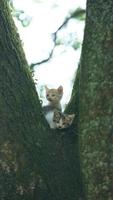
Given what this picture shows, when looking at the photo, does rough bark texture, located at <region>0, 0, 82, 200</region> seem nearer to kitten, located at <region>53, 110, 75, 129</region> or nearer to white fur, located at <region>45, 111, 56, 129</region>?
kitten, located at <region>53, 110, 75, 129</region>

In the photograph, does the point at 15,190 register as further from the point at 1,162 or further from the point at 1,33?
the point at 1,33

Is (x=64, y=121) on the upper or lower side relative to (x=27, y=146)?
upper

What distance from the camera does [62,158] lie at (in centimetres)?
535

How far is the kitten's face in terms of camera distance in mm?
8120

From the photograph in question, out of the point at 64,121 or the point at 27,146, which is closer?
the point at 27,146

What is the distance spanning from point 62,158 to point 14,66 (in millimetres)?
871

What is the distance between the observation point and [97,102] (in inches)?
188

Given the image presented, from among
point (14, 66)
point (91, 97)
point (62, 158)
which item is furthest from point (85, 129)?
point (14, 66)

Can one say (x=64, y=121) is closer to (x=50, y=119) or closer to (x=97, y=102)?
(x=50, y=119)

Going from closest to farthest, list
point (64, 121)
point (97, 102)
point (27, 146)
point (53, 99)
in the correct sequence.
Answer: point (97, 102)
point (27, 146)
point (64, 121)
point (53, 99)

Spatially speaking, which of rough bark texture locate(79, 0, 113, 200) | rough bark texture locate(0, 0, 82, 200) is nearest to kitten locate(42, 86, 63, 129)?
rough bark texture locate(0, 0, 82, 200)

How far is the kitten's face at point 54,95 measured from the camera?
812 centimetres

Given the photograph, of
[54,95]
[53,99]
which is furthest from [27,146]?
[54,95]

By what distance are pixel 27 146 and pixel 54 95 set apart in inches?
125
